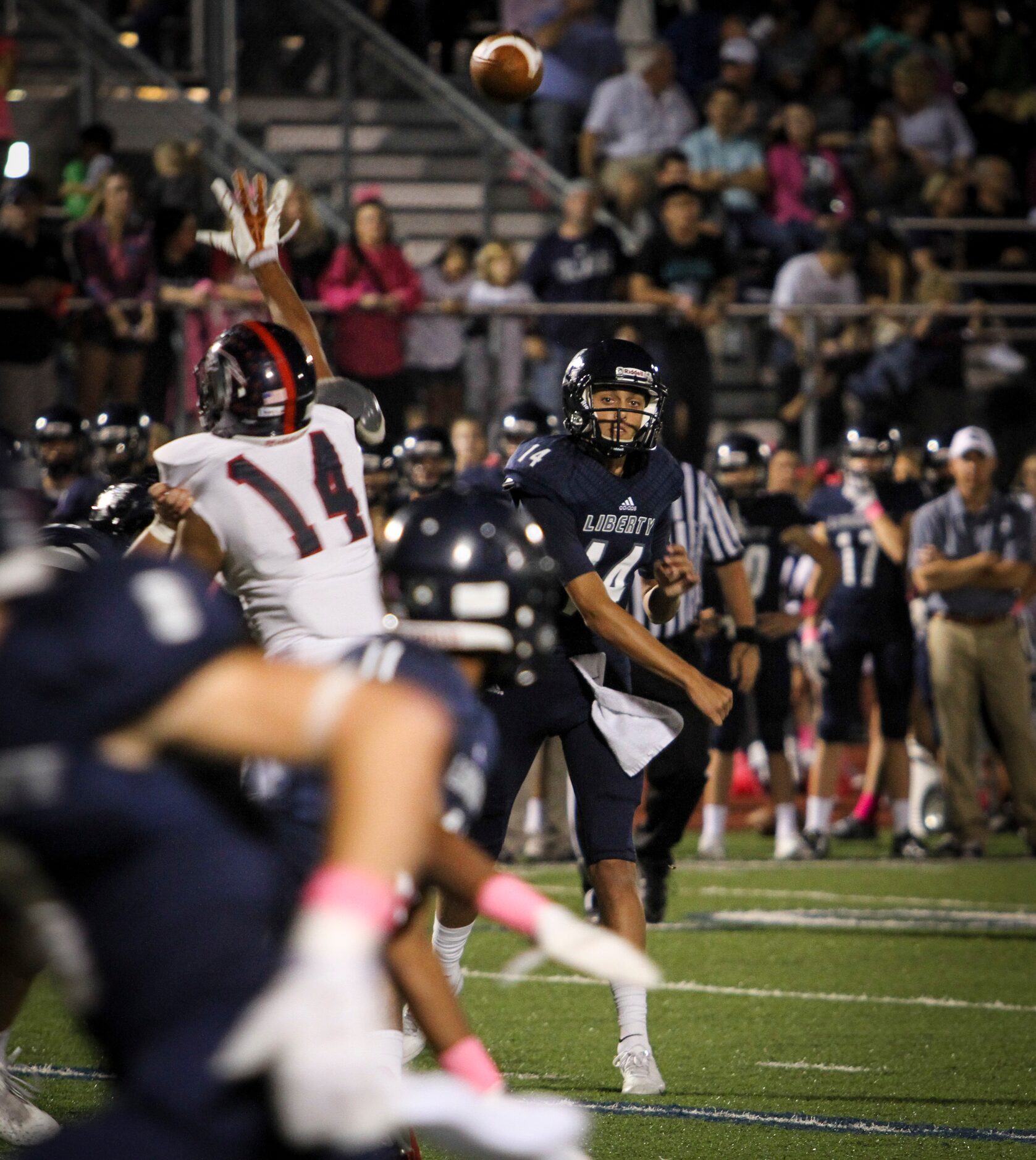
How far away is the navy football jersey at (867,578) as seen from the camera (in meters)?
10.1

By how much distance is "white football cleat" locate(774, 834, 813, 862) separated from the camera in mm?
9891

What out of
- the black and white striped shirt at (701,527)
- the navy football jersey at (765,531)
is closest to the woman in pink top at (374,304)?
the navy football jersey at (765,531)

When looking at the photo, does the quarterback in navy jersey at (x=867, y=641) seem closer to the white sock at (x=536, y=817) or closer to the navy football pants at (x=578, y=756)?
the white sock at (x=536, y=817)

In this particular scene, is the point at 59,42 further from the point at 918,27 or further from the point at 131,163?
the point at 918,27

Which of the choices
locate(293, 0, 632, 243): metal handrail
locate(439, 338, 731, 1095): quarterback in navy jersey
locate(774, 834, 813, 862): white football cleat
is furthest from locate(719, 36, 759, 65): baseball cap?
locate(439, 338, 731, 1095): quarterback in navy jersey

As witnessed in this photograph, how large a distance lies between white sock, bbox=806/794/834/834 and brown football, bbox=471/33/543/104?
185 inches

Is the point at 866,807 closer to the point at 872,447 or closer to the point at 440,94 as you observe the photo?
the point at 872,447

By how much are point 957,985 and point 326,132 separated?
9.01m

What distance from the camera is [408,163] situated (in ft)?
45.2

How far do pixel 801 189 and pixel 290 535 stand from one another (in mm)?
9668

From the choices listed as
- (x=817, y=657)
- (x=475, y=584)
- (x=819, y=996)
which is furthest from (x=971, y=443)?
(x=475, y=584)

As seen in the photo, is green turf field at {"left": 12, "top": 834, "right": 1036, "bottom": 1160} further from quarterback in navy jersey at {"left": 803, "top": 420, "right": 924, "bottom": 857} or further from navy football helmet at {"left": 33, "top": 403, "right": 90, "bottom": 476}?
navy football helmet at {"left": 33, "top": 403, "right": 90, "bottom": 476}

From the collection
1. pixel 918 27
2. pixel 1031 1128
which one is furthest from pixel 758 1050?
pixel 918 27

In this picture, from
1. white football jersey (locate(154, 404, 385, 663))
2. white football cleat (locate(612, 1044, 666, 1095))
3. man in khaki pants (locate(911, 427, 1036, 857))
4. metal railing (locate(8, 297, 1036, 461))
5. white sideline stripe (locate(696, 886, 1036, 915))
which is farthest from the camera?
metal railing (locate(8, 297, 1036, 461))
